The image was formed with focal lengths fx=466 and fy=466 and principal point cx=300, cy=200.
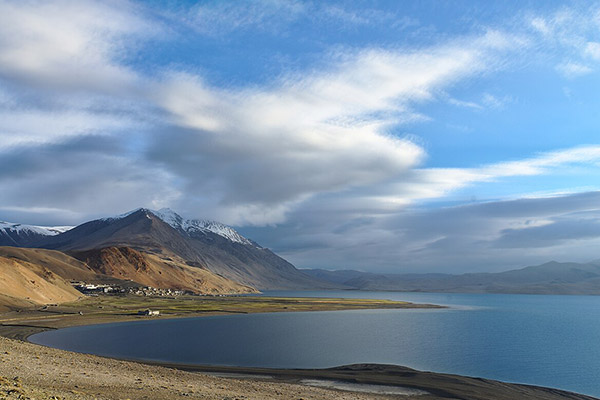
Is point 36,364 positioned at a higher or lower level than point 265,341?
higher

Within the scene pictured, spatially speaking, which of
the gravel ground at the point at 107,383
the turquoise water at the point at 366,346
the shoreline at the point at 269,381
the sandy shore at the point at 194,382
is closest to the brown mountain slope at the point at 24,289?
the turquoise water at the point at 366,346

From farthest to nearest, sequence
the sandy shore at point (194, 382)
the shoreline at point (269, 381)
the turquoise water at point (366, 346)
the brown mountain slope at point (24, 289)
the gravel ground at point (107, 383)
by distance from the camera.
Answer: the brown mountain slope at point (24, 289) < the turquoise water at point (366, 346) < the shoreline at point (269, 381) < the sandy shore at point (194, 382) < the gravel ground at point (107, 383)

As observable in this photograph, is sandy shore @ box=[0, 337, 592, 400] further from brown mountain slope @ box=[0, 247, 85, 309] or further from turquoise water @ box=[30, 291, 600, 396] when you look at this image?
brown mountain slope @ box=[0, 247, 85, 309]

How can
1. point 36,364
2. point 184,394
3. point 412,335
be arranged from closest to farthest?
point 184,394 → point 36,364 → point 412,335

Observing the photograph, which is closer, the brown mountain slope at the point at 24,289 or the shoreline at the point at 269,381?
the shoreline at the point at 269,381

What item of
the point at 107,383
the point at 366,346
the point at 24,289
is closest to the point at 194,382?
the point at 107,383

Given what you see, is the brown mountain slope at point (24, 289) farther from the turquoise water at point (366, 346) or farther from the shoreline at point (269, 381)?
the shoreline at point (269, 381)

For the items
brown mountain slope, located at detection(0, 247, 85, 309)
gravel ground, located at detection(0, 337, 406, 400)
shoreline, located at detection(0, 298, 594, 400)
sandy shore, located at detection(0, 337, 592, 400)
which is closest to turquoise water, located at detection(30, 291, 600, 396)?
shoreline, located at detection(0, 298, 594, 400)

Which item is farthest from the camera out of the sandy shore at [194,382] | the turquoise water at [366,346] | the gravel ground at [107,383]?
the turquoise water at [366,346]

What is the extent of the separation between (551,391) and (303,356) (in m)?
36.9

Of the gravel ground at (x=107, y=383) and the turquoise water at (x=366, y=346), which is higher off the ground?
the gravel ground at (x=107, y=383)

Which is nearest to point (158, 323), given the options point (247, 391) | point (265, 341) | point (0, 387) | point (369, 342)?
point (265, 341)

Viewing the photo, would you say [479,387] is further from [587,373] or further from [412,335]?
[412,335]

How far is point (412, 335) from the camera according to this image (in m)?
110
